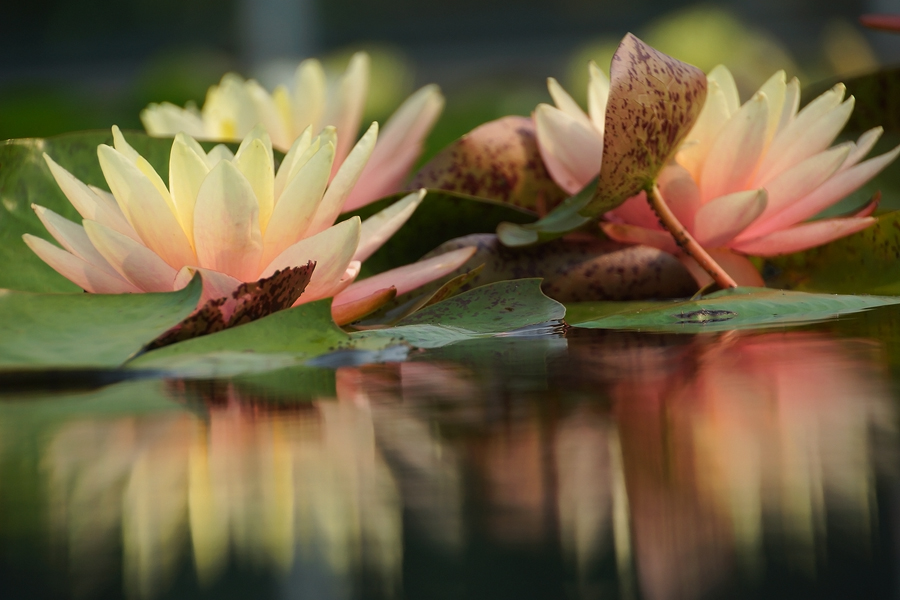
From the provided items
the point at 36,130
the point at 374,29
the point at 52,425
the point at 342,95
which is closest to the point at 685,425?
the point at 52,425

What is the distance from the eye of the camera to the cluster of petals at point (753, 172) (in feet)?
1.21

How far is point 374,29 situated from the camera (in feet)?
10.5

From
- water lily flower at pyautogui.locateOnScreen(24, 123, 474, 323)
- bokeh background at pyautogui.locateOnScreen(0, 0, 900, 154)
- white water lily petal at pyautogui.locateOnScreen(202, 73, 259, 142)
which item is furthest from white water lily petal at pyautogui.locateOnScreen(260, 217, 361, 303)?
bokeh background at pyautogui.locateOnScreen(0, 0, 900, 154)

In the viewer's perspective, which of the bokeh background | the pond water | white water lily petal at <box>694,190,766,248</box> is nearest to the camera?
the pond water

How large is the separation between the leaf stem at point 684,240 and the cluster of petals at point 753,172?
12 millimetres

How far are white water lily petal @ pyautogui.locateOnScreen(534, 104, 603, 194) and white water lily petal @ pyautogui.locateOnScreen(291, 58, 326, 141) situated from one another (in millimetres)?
200

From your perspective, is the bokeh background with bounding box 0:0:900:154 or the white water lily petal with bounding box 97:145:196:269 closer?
the white water lily petal with bounding box 97:145:196:269

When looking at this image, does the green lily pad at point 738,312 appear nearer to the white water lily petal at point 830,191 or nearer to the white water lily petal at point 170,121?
the white water lily petal at point 830,191

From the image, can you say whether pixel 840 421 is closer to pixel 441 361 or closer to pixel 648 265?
pixel 441 361

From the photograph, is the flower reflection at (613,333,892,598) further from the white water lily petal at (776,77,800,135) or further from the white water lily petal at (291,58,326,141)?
the white water lily petal at (291,58,326,141)

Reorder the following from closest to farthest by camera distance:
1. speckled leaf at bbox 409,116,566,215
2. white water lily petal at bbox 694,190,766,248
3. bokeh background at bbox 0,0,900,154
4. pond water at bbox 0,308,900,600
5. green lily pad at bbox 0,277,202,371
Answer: pond water at bbox 0,308,900,600 → green lily pad at bbox 0,277,202,371 → white water lily petal at bbox 694,190,766,248 → speckled leaf at bbox 409,116,566,215 → bokeh background at bbox 0,0,900,154

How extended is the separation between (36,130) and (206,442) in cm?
130

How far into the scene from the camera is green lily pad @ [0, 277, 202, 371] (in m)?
0.26

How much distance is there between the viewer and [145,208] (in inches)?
11.5
